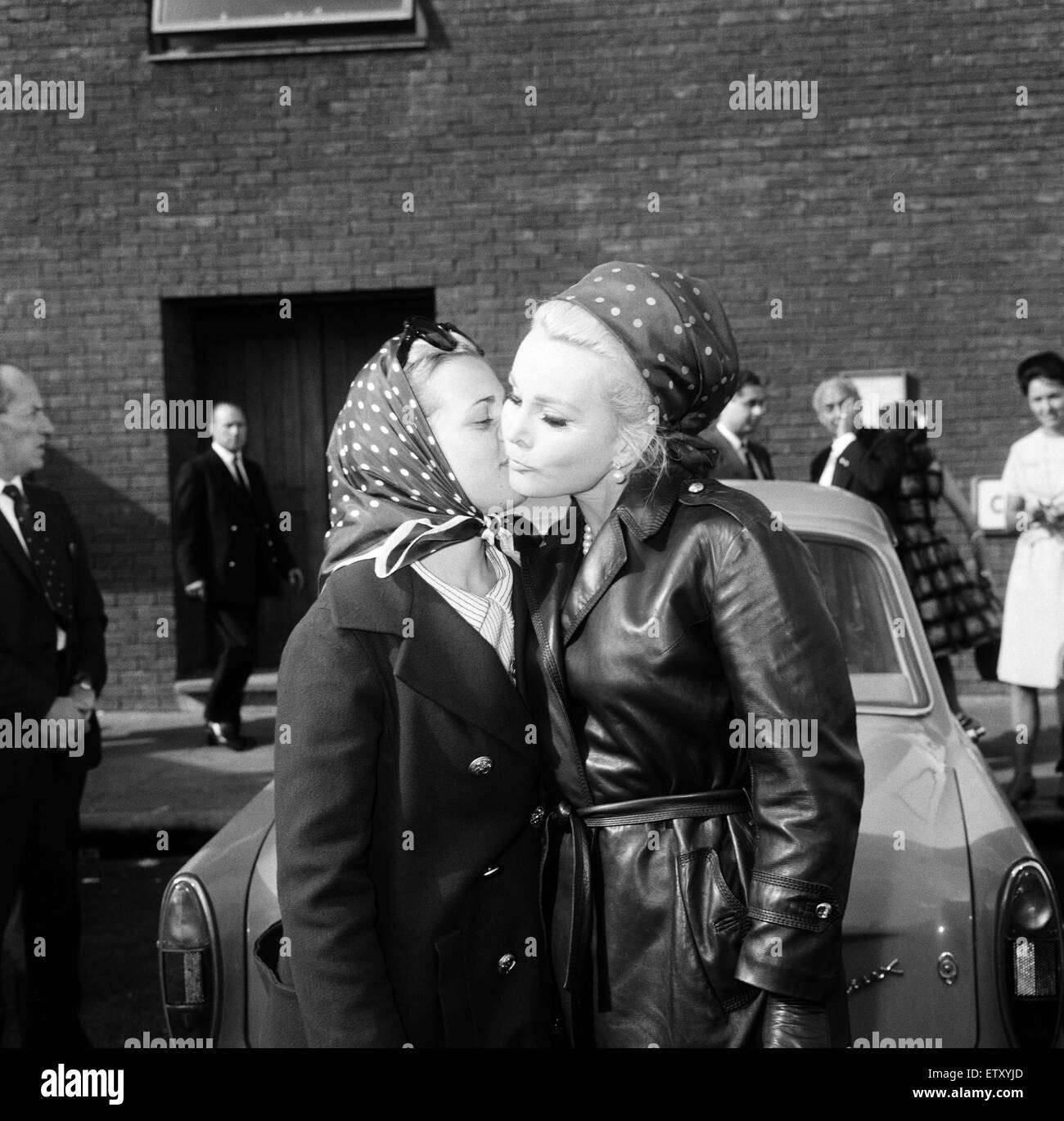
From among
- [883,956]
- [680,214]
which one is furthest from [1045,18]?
[883,956]

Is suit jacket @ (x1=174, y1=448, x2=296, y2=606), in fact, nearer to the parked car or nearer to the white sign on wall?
the parked car

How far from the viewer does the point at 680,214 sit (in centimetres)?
909

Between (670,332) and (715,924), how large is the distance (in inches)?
32.9

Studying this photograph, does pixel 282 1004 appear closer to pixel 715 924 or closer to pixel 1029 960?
pixel 715 924

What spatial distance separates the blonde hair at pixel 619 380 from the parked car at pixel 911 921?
3.81ft

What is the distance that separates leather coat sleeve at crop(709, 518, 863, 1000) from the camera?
5.63 ft

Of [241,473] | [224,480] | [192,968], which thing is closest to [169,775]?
[224,480]

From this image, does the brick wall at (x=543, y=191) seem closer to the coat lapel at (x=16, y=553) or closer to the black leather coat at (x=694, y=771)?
the coat lapel at (x=16, y=553)

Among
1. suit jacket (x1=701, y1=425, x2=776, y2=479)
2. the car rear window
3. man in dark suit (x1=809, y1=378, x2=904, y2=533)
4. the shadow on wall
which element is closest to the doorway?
the shadow on wall

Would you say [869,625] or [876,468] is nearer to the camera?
[869,625]

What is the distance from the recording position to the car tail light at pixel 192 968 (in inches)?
108

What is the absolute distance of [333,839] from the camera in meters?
1.84

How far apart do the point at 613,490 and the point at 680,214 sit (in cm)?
756

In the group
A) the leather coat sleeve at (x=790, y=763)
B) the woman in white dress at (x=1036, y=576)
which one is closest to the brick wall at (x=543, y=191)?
the woman in white dress at (x=1036, y=576)
